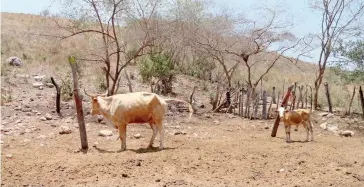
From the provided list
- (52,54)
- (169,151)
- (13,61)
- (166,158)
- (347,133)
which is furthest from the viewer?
(52,54)

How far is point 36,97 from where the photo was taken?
15211 mm

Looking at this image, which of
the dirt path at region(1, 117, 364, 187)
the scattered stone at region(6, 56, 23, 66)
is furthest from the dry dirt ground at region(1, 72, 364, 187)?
the scattered stone at region(6, 56, 23, 66)

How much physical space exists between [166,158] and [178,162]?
34cm

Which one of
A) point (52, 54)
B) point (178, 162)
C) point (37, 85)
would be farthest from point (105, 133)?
point (52, 54)

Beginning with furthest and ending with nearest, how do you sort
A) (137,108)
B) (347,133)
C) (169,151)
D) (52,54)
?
(52,54) → (347,133) → (137,108) → (169,151)

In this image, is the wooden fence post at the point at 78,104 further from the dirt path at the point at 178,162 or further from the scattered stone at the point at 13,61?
the scattered stone at the point at 13,61

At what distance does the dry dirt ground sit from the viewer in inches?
306

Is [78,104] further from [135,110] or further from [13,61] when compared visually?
[13,61]

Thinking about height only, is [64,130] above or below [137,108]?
below

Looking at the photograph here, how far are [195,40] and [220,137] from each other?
10355 mm

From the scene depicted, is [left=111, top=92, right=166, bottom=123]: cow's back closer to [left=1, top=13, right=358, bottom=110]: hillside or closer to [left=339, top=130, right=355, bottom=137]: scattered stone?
[left=339, top=130, right=355, bottom=137]: scattered stone

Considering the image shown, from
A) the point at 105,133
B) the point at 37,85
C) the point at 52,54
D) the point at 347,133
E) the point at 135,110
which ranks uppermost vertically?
the point at 52,54

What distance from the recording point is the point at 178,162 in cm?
853

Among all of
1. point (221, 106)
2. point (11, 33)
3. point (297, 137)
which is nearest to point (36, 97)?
point (221, 106)
